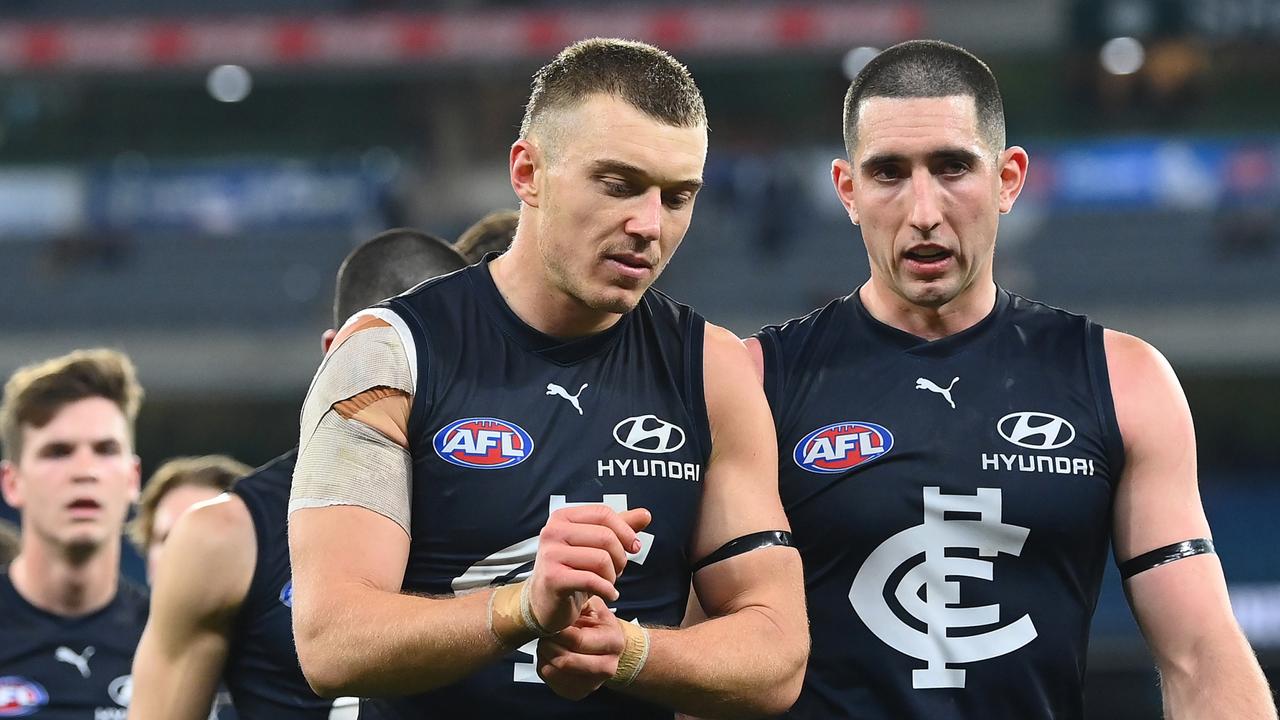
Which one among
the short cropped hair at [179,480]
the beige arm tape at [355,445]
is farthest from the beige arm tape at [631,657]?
the short cropped hair at [179,480]

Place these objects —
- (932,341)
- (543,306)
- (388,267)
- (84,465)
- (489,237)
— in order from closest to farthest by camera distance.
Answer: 1. (543,306)
2. (932,341)
3. (388,267)
4. (489,237)
5. (84,465)

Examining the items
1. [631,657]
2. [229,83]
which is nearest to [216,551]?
[631,657]

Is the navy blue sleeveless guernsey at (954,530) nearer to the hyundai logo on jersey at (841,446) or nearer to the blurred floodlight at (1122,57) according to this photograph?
the hyundai logo on jersey at (841,446)

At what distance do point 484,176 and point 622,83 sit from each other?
1774cm

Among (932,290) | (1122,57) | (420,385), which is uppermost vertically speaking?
(1122,57)

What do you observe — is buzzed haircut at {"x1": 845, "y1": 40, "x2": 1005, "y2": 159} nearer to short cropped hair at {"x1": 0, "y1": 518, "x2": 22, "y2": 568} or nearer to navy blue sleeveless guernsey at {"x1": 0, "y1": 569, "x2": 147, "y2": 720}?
navy blue sleeveless guernsey at {"x1": 0, "y1": 569, "x2": 147, "y2": 720}

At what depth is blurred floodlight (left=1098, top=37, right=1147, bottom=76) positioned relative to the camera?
64.4ft

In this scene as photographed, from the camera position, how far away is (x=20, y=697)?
5500 mm

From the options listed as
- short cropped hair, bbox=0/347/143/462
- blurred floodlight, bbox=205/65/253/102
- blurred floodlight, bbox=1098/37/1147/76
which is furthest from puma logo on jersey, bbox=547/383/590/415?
blurred floodlight, bbox=205/65/253/102

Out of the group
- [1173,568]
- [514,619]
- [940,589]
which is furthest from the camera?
[940,589]

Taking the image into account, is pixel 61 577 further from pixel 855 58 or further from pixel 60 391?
pixel 855 58

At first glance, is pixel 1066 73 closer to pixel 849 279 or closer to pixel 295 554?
pixel 849 279

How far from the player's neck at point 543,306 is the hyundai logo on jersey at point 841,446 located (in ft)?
2.15

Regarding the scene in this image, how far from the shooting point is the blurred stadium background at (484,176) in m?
19.7
